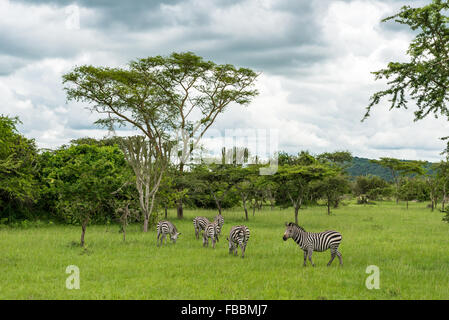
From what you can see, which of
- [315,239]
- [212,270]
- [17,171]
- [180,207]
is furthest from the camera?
[180,207]

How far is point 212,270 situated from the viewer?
525 inches

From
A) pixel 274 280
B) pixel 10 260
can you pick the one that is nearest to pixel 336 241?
pixel 274 280

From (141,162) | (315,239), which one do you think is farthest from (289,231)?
(141,162)

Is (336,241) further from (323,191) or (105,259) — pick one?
(323,191)

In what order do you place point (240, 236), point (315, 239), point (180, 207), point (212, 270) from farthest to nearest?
1. point (180, 207)
2. point (240, 236)
3. point (315, 239)
4. point (212, 270)

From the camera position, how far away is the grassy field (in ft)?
34.3

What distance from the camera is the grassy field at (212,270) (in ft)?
34.3

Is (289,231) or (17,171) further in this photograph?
(17,171)

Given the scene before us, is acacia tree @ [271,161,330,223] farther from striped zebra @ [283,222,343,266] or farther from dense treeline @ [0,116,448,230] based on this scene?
striped zebra @ [283,222,343,266]

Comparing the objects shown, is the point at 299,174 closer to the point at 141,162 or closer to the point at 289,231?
the point at 141,162

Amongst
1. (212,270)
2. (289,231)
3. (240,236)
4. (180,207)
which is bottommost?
(212,270)

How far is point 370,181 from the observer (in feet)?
276

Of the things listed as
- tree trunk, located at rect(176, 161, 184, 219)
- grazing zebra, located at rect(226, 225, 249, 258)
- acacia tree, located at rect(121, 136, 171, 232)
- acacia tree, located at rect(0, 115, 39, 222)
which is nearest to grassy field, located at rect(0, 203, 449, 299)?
grazing zebra, located at rect(226, 225, 249, 258)

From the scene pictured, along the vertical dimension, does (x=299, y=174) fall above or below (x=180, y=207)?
above
